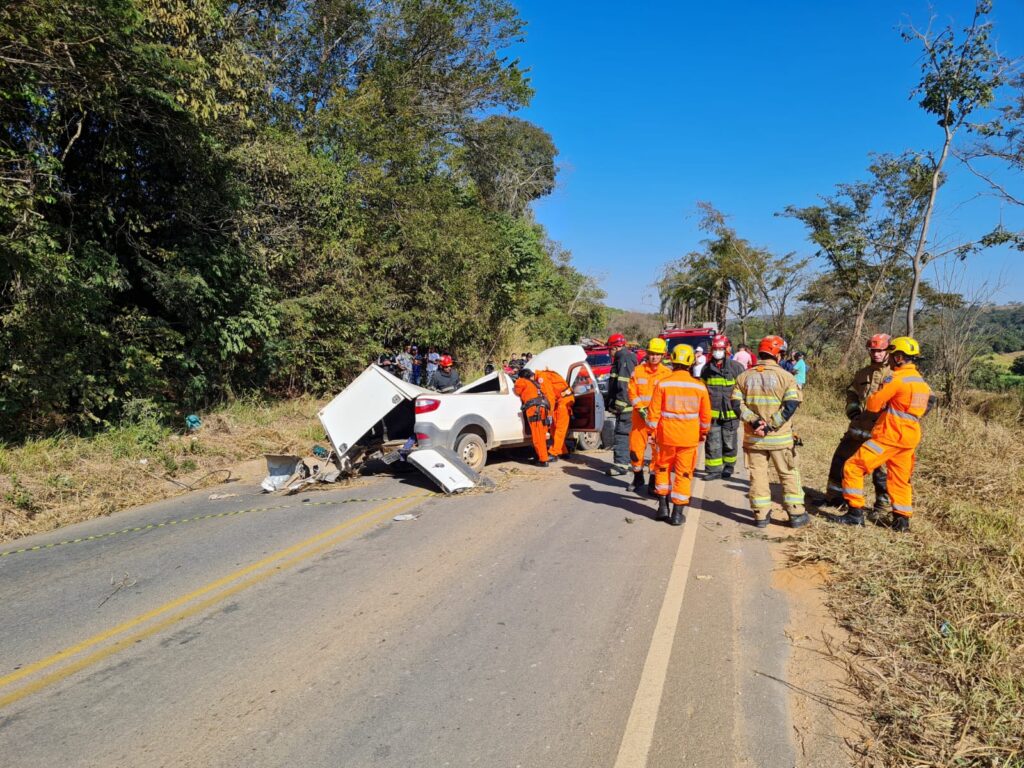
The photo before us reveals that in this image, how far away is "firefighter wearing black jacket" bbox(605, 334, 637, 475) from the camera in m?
8.02

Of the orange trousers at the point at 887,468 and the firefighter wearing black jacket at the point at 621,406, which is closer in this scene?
the orange trousers at the point at 887,468

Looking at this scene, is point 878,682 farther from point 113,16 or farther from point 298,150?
point 298,150

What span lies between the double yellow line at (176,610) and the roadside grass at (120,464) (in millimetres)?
3297

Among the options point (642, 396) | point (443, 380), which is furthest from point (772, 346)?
point (443, 380)

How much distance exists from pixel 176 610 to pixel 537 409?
550cm

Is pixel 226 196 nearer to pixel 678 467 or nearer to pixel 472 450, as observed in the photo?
pixel 472 450

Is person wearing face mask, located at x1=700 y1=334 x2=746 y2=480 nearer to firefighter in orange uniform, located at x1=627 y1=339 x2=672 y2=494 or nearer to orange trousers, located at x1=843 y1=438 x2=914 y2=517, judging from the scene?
firefighter in orange uniform, located at x1=627 y1=339 x2=672 y2=494

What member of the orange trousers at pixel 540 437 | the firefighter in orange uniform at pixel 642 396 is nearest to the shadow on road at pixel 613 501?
the firefighter in orange uniform at pixel 642 396

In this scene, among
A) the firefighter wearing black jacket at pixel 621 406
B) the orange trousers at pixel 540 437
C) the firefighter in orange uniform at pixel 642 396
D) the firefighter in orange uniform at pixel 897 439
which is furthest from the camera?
the orange trousers at pixel 540 437

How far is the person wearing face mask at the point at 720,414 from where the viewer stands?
26.5ft

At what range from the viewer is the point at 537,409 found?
8.80 metres

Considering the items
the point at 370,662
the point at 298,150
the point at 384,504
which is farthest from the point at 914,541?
the point at 298,150

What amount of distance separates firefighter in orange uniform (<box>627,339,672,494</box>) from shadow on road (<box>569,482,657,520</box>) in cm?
36

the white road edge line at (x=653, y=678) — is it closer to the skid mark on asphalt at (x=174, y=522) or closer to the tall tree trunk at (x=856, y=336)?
the skid mark on asphalt at (x=174, y=522)
